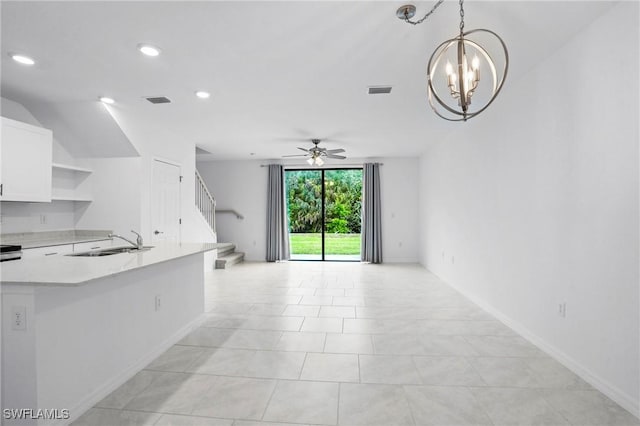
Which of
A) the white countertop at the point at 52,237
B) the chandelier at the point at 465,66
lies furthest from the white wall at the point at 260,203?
the white countertop at the point at 52,237

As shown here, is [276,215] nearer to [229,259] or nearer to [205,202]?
[229,259]

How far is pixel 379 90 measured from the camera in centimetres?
361

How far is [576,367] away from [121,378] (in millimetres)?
3459

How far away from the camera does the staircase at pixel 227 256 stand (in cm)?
712

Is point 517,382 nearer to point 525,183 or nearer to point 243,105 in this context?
point 525,183

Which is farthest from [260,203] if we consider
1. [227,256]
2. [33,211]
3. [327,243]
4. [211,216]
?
[33,211]

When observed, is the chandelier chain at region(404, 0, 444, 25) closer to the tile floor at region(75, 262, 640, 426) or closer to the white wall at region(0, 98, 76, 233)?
the tile floor at region(75, 262, 640, 426)

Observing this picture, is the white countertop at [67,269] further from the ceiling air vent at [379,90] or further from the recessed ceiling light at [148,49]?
the ceiling air vent at [379,90]

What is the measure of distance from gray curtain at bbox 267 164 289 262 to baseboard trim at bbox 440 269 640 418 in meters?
5.30

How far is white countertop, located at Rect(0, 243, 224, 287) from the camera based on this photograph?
5.65 ft

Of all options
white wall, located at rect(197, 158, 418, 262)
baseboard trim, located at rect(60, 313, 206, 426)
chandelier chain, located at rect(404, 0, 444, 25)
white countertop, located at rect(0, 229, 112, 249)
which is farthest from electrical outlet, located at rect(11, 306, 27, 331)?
white wall, located at rect(197, 158, 418, 262)

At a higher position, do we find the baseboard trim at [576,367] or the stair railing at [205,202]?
the stair railing at [205,202]

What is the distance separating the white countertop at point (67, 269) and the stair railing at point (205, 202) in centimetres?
465

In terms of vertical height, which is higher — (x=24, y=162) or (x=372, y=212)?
(x=24, y=162)
